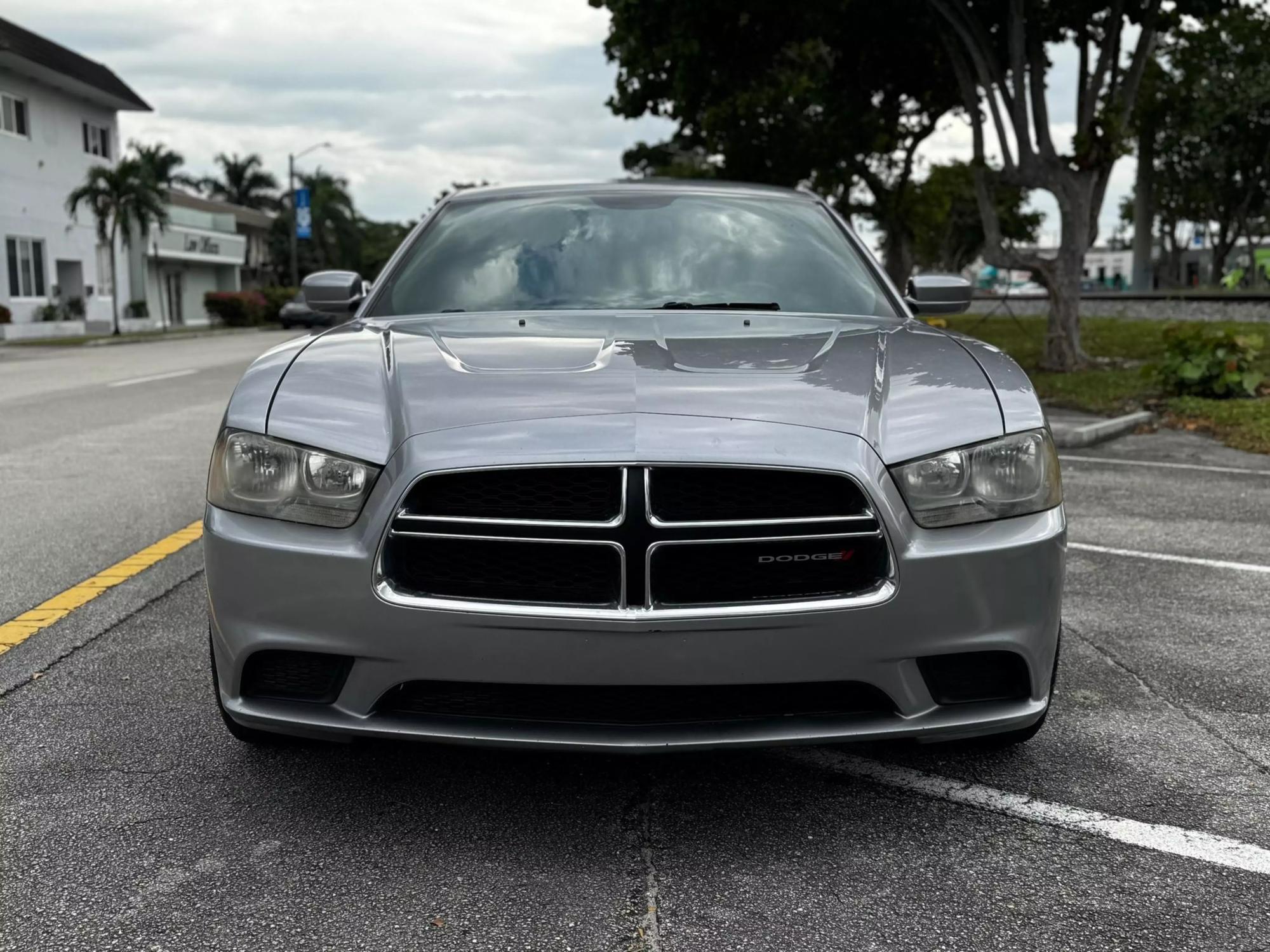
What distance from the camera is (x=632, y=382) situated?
286 cm

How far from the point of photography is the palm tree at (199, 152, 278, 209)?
81.7 m

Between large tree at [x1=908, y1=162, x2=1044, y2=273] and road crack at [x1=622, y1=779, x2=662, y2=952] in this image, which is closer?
road crack at [x1=622, y1=779, x2=662, y2=952]

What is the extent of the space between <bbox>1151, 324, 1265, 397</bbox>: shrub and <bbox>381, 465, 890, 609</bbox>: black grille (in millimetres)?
10252

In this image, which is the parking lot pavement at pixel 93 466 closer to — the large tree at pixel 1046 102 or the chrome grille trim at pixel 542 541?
the chrome grille trim at pixel 542 541

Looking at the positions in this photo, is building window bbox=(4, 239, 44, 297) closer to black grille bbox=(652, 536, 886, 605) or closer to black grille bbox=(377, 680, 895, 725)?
black grille bbox=(377, 680, 895, 725)

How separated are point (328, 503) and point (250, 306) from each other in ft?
170

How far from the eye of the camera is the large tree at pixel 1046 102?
1399 cm

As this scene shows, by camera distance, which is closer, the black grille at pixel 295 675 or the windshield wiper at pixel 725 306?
the black grille at pixel 295 675

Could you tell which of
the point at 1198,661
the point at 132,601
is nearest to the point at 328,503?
the point at 132,601

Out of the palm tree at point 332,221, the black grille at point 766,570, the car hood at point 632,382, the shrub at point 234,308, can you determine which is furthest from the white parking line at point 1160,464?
the palm tree at point 332,221

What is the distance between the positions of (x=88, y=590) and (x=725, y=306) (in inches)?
109

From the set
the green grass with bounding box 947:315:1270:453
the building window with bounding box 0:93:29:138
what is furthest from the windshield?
the building window with bounding box 0:93:29:138

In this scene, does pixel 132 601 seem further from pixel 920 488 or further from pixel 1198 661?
pixel 1198 661

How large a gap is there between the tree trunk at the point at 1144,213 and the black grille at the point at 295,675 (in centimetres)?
4807
